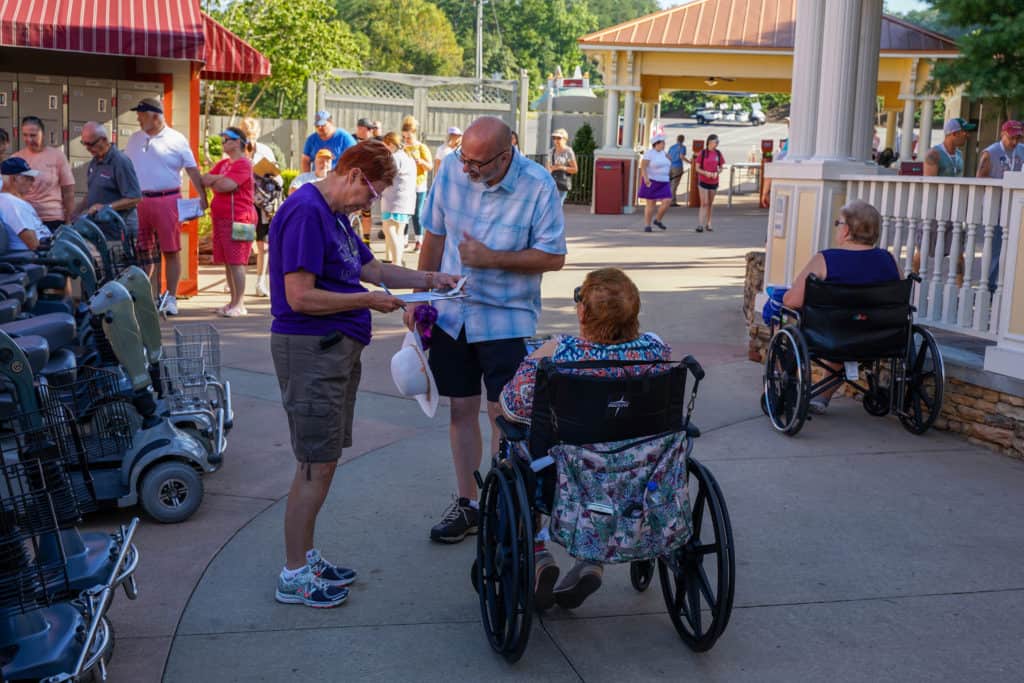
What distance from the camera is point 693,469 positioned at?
418 cm

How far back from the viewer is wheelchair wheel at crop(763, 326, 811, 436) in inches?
271

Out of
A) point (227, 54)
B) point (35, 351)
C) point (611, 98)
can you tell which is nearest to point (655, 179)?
point (611, 98)

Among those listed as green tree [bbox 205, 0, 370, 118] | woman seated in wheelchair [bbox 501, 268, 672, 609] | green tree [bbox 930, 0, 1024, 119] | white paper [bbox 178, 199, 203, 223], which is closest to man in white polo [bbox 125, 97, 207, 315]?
white paper [bbox 178, 199, 203, 223]

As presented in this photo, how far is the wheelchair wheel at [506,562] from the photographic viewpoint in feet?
12.8

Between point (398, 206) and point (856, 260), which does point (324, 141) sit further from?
point (856, 260)

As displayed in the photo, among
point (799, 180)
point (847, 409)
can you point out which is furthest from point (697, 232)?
point (847, 409)

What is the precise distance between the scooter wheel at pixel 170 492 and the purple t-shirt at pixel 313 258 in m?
1.35

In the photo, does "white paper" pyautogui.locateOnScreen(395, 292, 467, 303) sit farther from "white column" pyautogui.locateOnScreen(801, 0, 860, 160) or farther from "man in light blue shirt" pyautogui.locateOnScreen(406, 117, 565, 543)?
"white column" pyautogui.locateOnScreen(801, 0, 860, 160)

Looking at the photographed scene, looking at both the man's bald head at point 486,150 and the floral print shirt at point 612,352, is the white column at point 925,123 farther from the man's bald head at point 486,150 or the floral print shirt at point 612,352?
the floral print shirt at point 612,352

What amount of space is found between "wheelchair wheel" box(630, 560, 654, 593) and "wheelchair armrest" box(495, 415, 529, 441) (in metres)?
0.74

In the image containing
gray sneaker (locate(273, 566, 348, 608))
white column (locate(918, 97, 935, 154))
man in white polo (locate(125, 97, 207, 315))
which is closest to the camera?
gray sneaker (locate(273, 566, 348, 608))

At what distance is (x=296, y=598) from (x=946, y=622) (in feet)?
8.19

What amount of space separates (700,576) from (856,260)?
3.34 meters

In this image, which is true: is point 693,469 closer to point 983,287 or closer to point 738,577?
point 738,577
